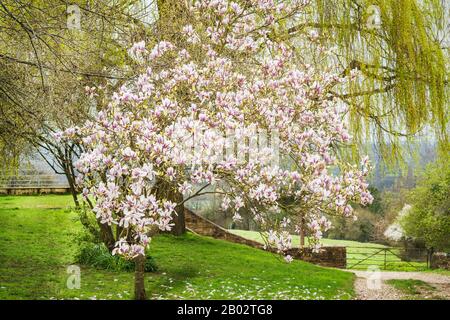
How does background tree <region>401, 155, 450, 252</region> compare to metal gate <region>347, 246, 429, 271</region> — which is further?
metal gate <region>347, 246, 429, 271</region>

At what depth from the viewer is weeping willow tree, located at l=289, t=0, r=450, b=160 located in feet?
23.0

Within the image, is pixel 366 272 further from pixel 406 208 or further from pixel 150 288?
pixel 150 288

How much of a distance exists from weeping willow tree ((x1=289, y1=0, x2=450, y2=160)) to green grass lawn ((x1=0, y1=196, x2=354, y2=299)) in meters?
2.48

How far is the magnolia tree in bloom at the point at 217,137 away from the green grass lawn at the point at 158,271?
3.85 feet

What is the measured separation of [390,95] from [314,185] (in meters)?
3.23

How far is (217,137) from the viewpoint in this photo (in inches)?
171

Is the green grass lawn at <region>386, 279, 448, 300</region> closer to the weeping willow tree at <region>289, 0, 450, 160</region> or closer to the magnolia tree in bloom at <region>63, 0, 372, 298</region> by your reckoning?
the weeping willow tree at <region>289, 0, 450, 160</region>

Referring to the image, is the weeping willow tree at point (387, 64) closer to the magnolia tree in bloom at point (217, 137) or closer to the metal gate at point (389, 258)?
the magnolia tree in bloom at point (217, 137)

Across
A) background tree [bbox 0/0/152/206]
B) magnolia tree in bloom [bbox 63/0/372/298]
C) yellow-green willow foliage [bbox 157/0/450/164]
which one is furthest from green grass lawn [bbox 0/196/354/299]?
yellow-green willow foliage [bbox 157/0/450/164]

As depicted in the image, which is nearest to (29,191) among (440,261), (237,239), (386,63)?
(237,239)

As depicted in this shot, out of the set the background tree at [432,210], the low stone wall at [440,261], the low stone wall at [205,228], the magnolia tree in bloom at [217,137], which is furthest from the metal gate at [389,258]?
the magnolia tree in bloom at [217,137]

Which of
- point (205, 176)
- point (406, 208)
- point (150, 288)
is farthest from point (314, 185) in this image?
point (406, 208)

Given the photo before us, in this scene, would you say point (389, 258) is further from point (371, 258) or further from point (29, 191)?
point (29, 191)
